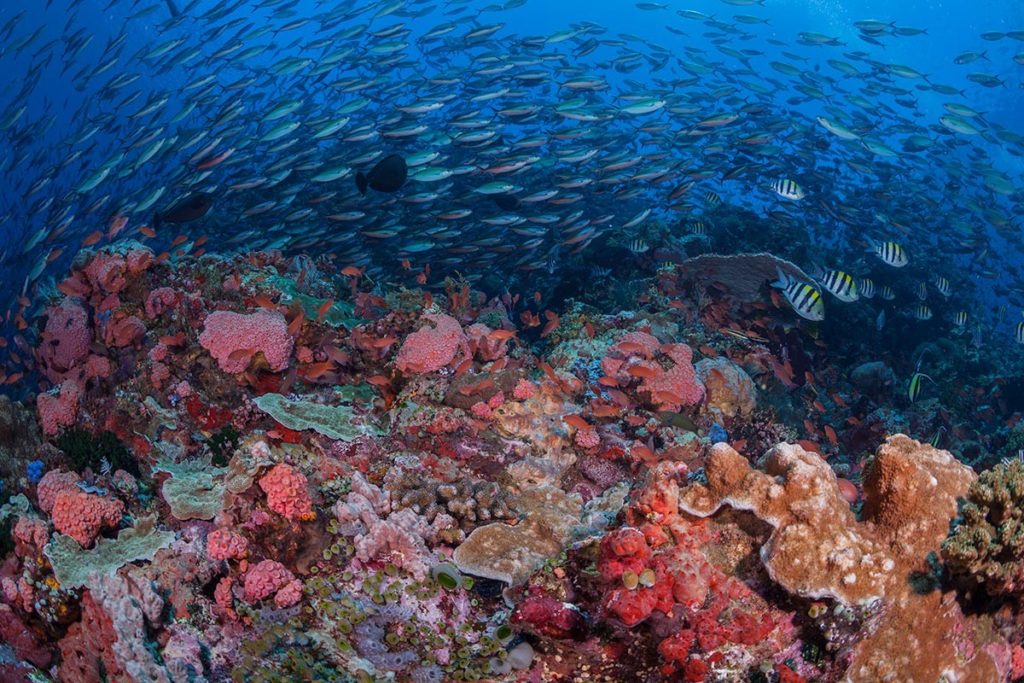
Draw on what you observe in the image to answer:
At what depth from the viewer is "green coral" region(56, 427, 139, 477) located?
18.3 feet

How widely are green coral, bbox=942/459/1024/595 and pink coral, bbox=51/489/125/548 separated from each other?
573cm

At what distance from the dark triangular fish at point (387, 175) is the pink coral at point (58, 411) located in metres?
5.84

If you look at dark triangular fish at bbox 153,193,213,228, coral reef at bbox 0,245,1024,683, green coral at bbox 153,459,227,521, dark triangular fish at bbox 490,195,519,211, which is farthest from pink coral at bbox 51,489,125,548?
dark triangular fish at bbox 490,195,519,211

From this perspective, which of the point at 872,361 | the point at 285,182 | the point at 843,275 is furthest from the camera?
the point at 285,182

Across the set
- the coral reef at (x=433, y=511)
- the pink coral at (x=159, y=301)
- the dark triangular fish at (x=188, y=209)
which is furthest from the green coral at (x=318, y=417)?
the dark triangular fish at (x=188, y=209)

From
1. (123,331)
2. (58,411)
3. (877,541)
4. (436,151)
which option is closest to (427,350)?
(123,331)

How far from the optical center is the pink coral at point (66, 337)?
6633 millimetres

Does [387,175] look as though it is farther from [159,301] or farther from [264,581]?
[264,581]

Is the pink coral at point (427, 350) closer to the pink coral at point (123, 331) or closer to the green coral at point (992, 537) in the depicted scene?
the pink coral at point (123, 331)

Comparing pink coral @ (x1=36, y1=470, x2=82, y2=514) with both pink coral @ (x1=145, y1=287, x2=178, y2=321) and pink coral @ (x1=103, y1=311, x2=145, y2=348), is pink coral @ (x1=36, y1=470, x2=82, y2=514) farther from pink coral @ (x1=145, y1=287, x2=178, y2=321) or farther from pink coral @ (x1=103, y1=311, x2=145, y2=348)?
pink coral @ (x1=145, y1=287, x2=178, y2=321)

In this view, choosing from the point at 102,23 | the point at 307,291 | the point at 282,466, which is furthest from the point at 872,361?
the point at 102,23

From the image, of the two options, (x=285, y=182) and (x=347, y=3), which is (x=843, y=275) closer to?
(x=285, y=182)

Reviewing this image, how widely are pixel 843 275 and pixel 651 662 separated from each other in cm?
606

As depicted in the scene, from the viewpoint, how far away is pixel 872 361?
12906 mm
